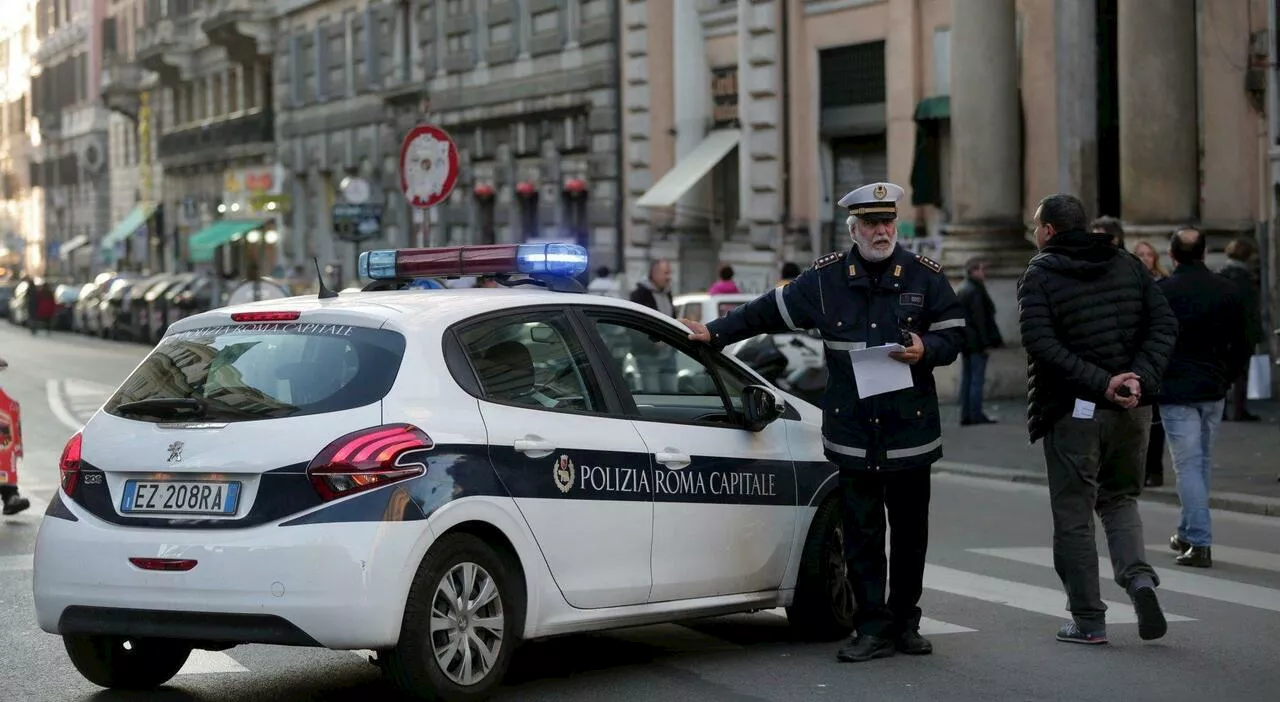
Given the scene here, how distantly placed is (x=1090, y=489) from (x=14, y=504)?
8144mm

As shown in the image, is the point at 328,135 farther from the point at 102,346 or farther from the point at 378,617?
the point at 378,617

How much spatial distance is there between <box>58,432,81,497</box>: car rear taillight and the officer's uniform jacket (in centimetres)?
279

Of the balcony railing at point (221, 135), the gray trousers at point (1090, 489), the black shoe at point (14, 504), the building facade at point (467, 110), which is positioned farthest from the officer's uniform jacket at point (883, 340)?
the balcony railing at point (221, 135)

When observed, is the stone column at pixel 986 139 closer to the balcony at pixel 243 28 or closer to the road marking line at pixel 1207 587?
the road marking line at pixel 1207 587

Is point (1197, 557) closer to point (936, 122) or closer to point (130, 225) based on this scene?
point (936, 122)

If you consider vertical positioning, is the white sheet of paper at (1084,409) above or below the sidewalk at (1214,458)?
above

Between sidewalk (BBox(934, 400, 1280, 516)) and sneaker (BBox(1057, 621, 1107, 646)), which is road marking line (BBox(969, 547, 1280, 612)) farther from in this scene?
sidewalk (BBox(934, 400, 1280, 516))

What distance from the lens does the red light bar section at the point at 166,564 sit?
7.10 meters

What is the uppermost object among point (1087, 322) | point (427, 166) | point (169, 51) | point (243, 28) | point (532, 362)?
point (169, 51)

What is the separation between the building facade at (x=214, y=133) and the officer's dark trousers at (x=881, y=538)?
156 feet

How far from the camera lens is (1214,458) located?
57.9ft

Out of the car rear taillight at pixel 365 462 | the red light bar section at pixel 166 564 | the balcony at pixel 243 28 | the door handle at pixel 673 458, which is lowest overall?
the red light bar section at pixel 166 564

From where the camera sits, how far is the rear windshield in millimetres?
7285

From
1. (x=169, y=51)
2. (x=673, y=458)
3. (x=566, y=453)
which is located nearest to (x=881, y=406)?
(x=673, y=458)
